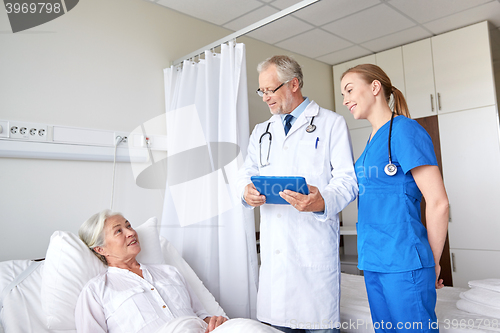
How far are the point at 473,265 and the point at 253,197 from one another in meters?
2.67

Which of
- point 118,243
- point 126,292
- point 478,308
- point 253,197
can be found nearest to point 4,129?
point 118,243

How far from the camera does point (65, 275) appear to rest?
162 cm

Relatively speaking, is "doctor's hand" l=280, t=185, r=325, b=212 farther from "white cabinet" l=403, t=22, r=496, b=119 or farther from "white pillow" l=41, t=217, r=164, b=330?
"white cabinet" l=403, t=22, r=496, b=119

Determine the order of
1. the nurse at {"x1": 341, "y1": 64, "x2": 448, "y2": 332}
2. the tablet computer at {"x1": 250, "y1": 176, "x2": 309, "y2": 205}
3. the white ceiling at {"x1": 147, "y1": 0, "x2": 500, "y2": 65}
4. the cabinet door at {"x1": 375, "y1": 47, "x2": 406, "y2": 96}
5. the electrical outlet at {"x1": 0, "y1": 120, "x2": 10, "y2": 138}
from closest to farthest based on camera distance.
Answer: the nurse at {"x1": 341, "y1": 64, "x2": 448, "y2": 332}, the tablet computer at {"x1": 250, "y1": 176, "x2": 309, "y2": 205}, the electrical outlet at {"x1": 0, "y1": 120, "x2": 10, "y2": 138}, the white ceiling at {"x1": 147, "y1": 0, "x2": 500, "y2": 65}, the cabinet door at {"x1": 375, "y1": 47, "x2": 406, "y2": 96}

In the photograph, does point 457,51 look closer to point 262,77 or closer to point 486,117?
point 486,117

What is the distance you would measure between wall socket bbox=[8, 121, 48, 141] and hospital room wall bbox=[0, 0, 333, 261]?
0.18ft

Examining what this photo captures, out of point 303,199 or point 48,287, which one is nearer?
point 303,199

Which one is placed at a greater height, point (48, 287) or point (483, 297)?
point (48, 287)

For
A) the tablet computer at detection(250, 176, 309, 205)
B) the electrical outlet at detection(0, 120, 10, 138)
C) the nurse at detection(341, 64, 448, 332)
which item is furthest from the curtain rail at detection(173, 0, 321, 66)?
the electrical outlet at detection(0, 120, 10, 138)

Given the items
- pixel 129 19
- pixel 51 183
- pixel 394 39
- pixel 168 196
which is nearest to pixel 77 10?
pixel 129 19

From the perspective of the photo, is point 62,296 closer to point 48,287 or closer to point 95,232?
point 48,287

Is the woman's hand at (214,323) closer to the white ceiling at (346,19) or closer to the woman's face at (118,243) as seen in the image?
the woman's face at (118,243)

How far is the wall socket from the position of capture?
1959 millimetres

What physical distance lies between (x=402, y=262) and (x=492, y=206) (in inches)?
97.0
